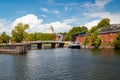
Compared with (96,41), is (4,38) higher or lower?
higher

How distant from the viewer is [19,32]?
15312 cm

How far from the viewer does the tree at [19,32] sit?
501ft

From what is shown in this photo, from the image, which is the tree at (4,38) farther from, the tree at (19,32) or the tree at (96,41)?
the tree at (96,41)

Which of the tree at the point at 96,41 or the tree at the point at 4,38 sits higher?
the tree at the point at 4,38

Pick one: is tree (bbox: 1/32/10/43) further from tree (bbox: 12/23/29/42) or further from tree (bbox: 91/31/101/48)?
tree (bbox: 91/31/101/48)

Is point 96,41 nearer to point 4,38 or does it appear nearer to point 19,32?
point 19,32

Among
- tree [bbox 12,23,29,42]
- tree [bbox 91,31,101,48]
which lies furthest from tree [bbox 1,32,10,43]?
tree [bbox 91,31,101,48]

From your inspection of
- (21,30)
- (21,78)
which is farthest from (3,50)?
(21,78)

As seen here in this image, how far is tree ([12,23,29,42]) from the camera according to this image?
15275cm

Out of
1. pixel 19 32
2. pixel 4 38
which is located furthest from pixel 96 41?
pixel 4 38

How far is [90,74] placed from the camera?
45.6m

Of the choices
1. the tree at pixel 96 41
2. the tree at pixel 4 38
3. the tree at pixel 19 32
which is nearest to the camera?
the tree at pixel 96 41

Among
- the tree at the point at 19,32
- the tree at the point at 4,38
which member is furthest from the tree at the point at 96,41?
the tree at the point at 4,38

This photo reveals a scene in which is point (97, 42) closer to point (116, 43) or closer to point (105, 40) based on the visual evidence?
point (105, 40)
